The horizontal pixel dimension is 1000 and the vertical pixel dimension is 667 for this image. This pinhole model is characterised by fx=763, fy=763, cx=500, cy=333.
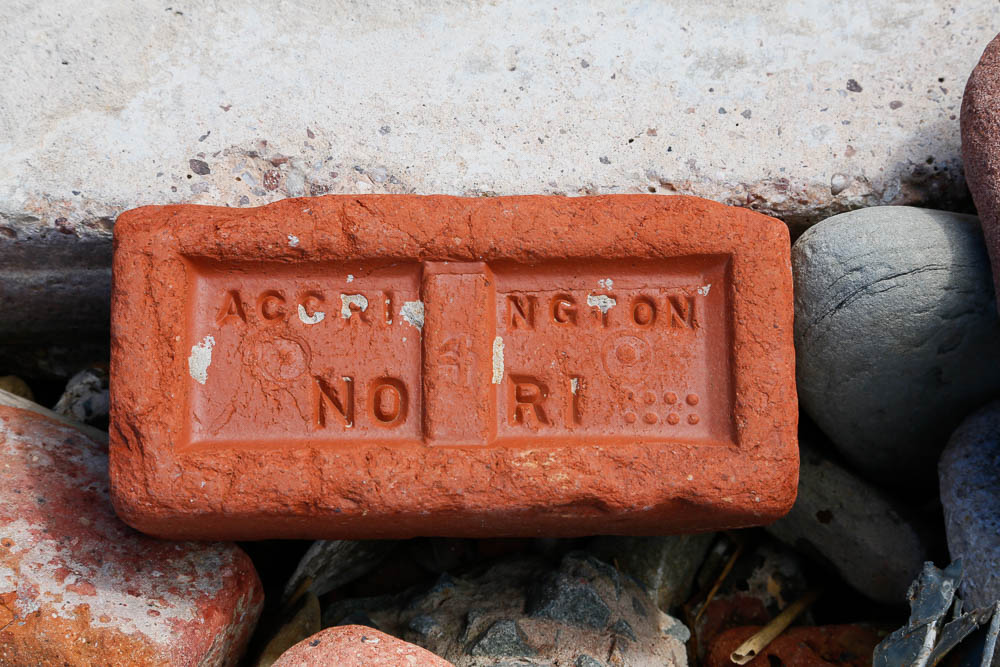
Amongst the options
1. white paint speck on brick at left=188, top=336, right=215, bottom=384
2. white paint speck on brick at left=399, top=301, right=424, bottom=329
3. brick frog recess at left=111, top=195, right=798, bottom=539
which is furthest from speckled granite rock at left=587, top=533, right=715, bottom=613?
white paint speck on brick at left=188, top=336, right=215, bottom=384

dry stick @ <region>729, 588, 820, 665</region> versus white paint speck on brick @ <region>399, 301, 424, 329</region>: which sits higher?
white paint speck on brick @ <region>399, 301, 424, 329</region>

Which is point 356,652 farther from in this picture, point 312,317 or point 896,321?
point 896,321

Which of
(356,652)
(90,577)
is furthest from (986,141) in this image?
(90,577)

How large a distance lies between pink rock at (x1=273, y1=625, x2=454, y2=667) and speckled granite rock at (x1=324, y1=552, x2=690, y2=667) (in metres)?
0.26

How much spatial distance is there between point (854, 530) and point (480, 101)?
152 cm

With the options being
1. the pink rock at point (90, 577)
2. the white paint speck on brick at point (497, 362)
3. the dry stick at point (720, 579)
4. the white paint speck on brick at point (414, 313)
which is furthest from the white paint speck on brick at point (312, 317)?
the dry stick at point (720, 579)

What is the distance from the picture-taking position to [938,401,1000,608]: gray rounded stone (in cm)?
163

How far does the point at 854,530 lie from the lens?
200 cm

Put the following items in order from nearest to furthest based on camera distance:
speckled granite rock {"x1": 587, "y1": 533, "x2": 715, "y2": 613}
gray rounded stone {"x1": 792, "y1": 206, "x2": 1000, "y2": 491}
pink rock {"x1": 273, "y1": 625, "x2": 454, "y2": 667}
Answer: pink rock {"x1": 273, "y1": 625, "x2": 454, "y2": 667} < gray rounded stone {"x1": 792, "y1": 206, "x2": 1000, "y2": 491} < speckled granite rock {"x1": 587, "y1": 533, "x2": 715, "y2": 613}

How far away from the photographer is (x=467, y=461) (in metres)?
1.62

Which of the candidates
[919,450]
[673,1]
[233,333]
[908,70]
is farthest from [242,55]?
[919,450]

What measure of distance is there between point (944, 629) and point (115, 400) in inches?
68.6

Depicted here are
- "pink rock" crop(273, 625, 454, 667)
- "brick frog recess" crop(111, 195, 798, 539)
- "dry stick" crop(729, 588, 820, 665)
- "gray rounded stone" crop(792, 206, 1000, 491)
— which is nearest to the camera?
"pink rock" crop(273, 625, 454, 667)

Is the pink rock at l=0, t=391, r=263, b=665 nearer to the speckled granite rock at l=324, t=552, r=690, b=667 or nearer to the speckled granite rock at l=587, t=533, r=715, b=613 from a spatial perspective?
the speckled granite rock at l=324, t=552, r=690, b=667
